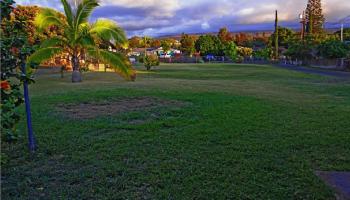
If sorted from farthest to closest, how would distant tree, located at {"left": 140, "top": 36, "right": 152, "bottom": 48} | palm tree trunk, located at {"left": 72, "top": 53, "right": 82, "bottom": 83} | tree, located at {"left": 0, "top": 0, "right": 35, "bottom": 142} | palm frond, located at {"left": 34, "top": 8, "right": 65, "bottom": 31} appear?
1. distant tree, located at {"left": 140, "top": 36, "right": 152, "bottom": 48}
2. palm tree trunk, located at {"left": 72, "top": 53, "right": 82, "bottom": 83}
3. palm frond, located at {"left": 34, "top": 8, "right": 65, "bottom": 31}
4. tree, located at {"left": 0, "top": 0, "right": 35, "bottom": 142}

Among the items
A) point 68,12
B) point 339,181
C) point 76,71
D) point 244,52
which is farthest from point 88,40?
point 244,52

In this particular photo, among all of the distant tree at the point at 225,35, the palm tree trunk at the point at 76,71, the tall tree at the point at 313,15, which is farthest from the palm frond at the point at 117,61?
the distant tree at the point at 225,35

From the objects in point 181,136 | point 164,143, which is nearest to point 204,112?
point 181,136

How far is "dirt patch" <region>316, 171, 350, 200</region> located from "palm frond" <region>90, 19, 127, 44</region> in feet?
49.5

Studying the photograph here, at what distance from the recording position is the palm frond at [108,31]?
1797 cm

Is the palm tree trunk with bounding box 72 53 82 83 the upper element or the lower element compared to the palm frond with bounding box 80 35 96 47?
lower

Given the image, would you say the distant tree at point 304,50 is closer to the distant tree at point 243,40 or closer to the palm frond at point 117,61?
the palm frond at point 117,61

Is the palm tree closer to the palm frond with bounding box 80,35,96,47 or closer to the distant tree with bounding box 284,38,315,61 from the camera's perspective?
the palm frond with bounding box 80,35,96,47

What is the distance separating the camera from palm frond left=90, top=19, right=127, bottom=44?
1797cm

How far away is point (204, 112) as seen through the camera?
879cm

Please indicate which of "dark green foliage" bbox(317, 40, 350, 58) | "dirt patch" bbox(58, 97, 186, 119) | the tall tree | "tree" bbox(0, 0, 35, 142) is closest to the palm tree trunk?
"dirt patch" bbox(58, 97, 186, 119)

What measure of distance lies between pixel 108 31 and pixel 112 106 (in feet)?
30.5

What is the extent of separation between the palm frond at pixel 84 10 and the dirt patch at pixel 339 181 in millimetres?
15567

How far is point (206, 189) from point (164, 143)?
6.59 ft
